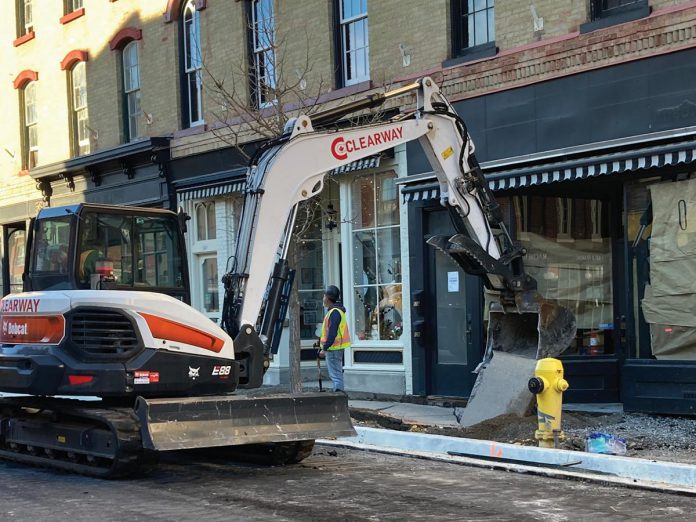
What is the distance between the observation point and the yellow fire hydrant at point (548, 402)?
1015cm

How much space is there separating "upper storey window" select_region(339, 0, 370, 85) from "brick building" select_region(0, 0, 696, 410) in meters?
0.03

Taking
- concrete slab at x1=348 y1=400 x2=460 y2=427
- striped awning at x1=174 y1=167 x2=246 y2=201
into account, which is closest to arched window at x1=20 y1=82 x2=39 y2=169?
striped awning at x1=174 y1=167 x2=246 y2=201

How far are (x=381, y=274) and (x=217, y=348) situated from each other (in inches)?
276

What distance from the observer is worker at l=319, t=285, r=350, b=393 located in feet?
48.3

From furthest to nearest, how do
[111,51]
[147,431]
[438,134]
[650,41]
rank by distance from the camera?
[111,51] → [650,41] → [438,134] → [147,431]

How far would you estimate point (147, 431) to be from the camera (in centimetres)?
860

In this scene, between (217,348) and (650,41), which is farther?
(650,41)

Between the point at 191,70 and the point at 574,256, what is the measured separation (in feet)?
28.9

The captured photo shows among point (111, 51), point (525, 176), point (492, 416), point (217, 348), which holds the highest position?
point (111, 51)

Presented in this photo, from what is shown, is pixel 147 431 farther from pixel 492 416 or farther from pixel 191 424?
pixel 492 416

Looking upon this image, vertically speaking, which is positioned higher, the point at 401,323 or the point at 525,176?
the point at 525,176

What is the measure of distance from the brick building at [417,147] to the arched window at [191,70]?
4 centimetres

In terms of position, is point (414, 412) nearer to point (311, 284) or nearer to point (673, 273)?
point (673, 273)

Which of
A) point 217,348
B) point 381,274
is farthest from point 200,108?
point 217,348
